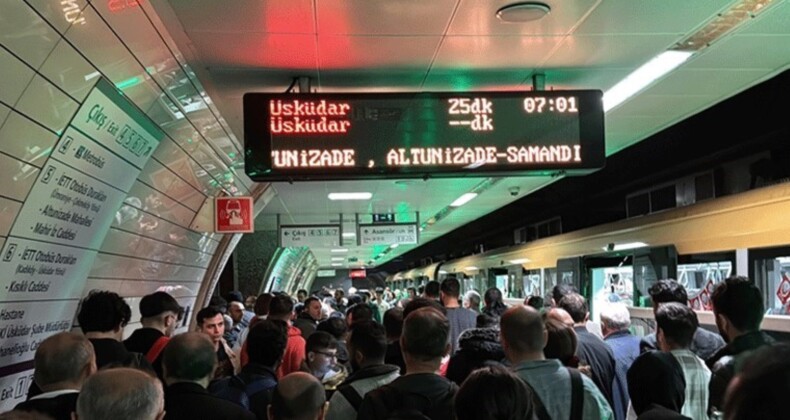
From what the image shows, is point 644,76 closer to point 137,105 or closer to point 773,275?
point 773,275

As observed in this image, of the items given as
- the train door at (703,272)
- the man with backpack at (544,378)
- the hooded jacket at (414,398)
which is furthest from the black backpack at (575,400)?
the train door at (703,272)

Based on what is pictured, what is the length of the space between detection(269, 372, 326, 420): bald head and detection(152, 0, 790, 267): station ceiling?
2.29 meters

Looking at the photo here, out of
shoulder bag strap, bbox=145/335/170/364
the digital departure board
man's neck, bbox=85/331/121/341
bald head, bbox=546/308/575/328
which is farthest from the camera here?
the digital departure board

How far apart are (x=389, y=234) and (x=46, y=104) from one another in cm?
1143

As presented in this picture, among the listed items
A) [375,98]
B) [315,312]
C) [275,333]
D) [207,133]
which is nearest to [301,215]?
[315,312]

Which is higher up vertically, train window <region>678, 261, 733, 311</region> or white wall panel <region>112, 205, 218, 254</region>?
white wall panel <region>112, 205, 218, 254</region>

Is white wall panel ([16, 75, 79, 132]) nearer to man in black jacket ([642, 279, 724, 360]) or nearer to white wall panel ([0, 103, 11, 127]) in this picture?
white wall panel ([0, 103, 11, 127])

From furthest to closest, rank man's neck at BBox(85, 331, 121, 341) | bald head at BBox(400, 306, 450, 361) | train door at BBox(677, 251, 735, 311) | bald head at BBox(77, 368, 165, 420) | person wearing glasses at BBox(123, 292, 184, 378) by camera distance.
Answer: train door at BBox(677, 251, 735, 311) → person wearing glasses at BBox(123, 292, 184, 378) → man's neck at BBox(85, 331, 121, 341) → bald head at BBox(400, 306, 450, 361) → bald head at BBox(77, 368, 165, 420)

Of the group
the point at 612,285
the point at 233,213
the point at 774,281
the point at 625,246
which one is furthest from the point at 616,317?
the point at 233,213

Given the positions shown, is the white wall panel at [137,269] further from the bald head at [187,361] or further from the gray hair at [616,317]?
the gray hair at [616,317]

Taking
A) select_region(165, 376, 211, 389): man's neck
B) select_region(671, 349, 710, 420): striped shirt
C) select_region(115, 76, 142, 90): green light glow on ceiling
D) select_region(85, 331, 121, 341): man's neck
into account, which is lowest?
select_region(671, 349, 710, 420): striped shirt

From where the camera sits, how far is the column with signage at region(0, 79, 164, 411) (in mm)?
4020

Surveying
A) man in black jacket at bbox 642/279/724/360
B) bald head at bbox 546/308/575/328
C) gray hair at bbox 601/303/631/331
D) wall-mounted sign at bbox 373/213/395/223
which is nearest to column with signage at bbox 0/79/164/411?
bald head at bbox 546/308/575/328

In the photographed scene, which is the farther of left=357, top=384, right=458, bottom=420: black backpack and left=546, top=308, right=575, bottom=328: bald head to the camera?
left=546, top=308, right=575, bottom=328: bald head
